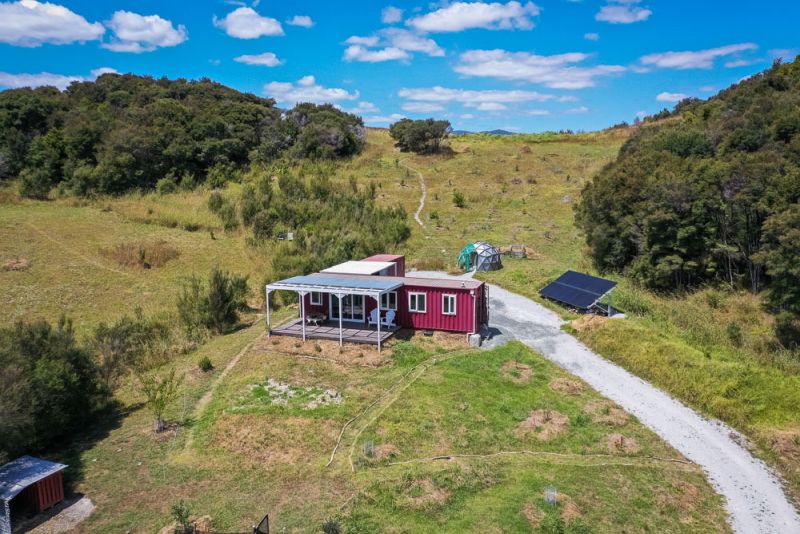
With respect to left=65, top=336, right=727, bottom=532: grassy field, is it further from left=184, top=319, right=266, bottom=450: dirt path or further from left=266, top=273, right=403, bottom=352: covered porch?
left=266, top=273, right=403, bottom=352: covered porch

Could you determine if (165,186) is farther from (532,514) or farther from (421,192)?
(532,514)

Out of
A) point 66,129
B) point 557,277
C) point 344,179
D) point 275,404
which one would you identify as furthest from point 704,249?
point 66,129

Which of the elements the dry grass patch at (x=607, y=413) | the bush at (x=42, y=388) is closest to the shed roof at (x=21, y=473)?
the bush at (x=42, y=388)

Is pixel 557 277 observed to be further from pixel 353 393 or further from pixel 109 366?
pixel 109 366

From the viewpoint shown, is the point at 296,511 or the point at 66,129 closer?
the point at 296,511

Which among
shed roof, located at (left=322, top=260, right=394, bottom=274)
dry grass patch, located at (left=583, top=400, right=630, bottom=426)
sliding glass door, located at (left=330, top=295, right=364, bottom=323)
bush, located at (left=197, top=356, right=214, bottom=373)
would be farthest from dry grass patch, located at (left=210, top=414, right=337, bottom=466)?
shed roof, located at (left=322, top=260, right=394, bottom=274)

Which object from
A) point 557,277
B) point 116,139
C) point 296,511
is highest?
point 116,139
